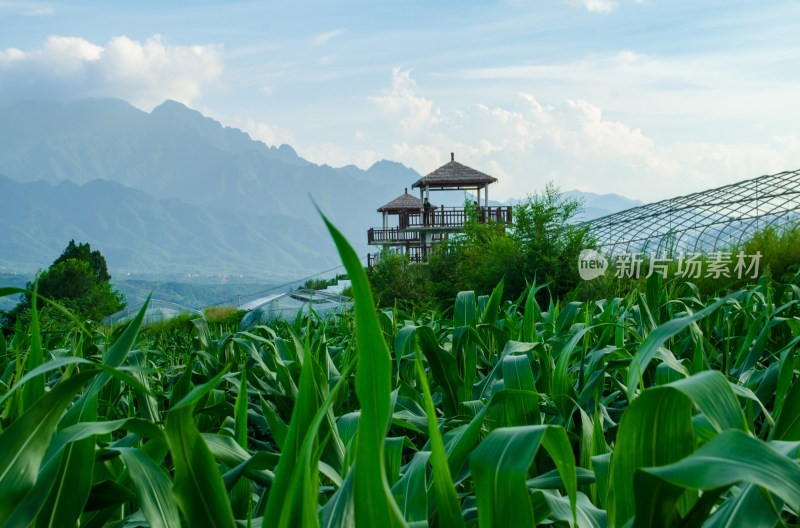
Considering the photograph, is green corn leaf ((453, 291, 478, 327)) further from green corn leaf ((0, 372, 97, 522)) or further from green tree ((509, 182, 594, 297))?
green tree ((509, 182, 594, 297))

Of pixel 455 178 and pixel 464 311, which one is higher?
pixel 455 178

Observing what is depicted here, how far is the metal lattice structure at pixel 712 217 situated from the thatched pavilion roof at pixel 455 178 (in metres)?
10.3

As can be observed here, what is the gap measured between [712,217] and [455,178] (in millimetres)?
13742

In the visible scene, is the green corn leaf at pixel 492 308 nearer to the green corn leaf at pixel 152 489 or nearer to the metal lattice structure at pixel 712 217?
the green corn leaf at pixel 152 489

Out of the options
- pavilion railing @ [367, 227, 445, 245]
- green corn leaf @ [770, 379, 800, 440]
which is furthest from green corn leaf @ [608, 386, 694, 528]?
pavilion railing @ [367, 227, 445, 245]

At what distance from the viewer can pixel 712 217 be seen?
49.7 ft

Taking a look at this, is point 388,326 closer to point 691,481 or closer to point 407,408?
point 407,408

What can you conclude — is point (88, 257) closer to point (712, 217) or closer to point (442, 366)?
point (712, 217)

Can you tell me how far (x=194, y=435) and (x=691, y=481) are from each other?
363 mm

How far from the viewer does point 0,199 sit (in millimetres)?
194875

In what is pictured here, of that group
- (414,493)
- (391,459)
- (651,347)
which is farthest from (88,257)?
(651,347)

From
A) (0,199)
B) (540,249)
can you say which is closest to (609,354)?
(540,249)

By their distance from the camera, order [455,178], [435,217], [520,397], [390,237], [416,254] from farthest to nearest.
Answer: [390,237], [455,178], [435,217], [416,254], [520,397]

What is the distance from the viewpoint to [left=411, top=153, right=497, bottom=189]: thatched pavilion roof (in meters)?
27.4
